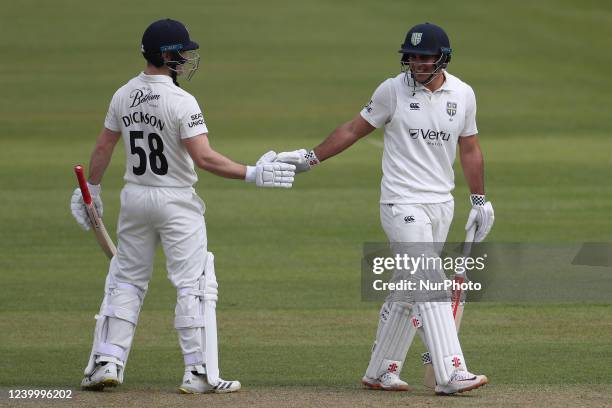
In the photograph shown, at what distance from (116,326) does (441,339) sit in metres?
1.97

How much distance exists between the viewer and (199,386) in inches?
317

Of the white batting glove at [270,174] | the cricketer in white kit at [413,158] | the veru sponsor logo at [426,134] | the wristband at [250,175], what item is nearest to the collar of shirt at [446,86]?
the cricketer in white kit at [413,158]

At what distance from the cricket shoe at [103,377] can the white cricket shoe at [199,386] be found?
405mm

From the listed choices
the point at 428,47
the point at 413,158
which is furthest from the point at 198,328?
the point at 428,47

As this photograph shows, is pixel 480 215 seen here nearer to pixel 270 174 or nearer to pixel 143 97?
pixel 270 174

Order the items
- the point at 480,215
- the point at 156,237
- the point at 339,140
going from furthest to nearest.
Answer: the point at 339,140 → the point at 480,215 → the point at 156,237

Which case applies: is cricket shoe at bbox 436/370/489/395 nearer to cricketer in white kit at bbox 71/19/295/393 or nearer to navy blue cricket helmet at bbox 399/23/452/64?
cricketer in white kit at bbox 71/19/295/393

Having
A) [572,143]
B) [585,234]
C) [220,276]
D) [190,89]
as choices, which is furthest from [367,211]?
[190,89]

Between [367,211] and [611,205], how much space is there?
10.6 feet

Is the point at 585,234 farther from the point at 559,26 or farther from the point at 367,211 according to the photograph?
the point at 559,26

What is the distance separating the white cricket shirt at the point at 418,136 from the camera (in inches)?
326

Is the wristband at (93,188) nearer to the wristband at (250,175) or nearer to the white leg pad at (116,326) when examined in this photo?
the white leg pad at (116,326)

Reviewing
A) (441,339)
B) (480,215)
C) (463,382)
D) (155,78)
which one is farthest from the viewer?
(480,215)

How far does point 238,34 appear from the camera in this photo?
40688 millimetres
